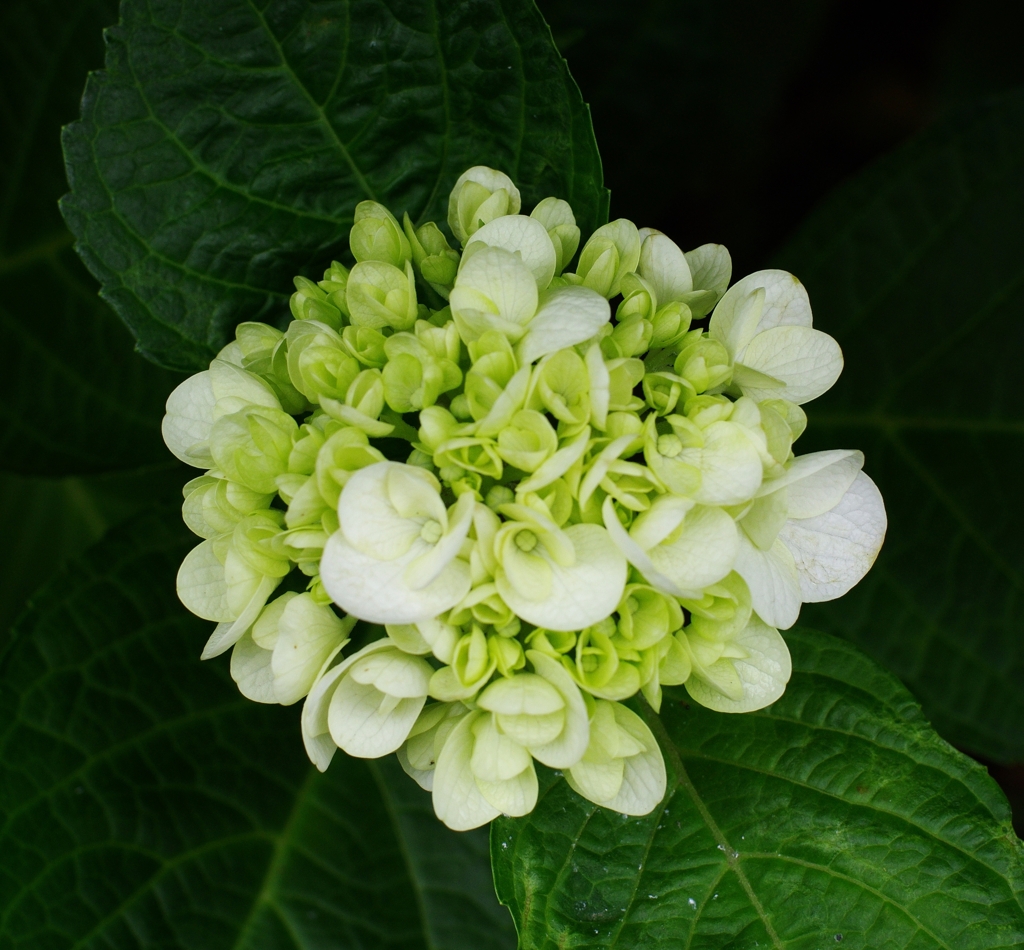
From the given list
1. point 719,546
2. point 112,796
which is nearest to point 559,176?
point 719,546

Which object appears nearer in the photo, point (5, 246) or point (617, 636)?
point (617, 636)

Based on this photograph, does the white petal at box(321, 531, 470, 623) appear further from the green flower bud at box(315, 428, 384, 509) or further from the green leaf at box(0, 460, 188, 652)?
the green leaf at box(0, 460, 188, 652)

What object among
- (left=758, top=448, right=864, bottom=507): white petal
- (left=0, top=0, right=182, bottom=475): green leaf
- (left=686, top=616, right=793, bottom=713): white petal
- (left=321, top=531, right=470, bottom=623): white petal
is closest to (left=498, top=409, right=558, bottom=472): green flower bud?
(left=321, top=531, right=470, bottom=623): white petal

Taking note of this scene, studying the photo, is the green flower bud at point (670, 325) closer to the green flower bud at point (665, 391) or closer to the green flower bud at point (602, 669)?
the green flower bud at point (665, 391)

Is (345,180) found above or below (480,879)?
above

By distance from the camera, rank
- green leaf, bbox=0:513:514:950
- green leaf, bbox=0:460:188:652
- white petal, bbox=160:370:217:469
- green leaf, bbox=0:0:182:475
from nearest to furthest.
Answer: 1. white petal, bbox=160:370:217:469
2. green leaf, bbox=0:513:514:950
3. green leaf, bbox=0:0:182:475
4. green leaf, bbox=0:460:188:652

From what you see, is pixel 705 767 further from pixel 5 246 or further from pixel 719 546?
pixel 5 246

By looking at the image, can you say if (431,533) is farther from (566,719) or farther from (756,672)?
(756,672)

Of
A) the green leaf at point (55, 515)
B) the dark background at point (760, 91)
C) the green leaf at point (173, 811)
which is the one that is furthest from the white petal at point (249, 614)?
the dark background at point (760, 91)
